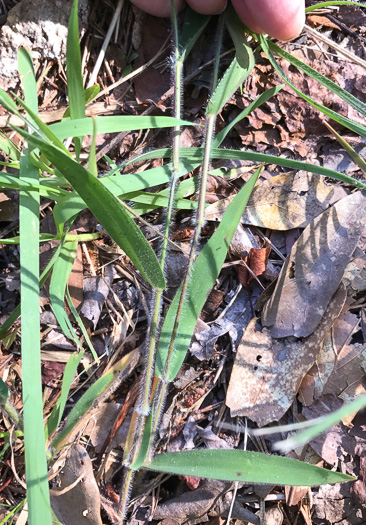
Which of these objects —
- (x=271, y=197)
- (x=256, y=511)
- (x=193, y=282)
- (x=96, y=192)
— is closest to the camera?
(x=96, y=192)

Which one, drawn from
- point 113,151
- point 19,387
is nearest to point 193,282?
point 113,151

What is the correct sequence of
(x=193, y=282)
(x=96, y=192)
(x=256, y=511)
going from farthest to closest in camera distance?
(x=256, y=511) → (x=193, y=282) → (x=96, y=192)

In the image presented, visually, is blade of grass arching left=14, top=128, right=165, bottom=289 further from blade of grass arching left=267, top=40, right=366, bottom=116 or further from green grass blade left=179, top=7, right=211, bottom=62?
blade of grass arching left=267, top=40, right=366, bottom=116

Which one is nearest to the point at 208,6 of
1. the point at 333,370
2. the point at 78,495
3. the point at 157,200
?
the point at 157,200

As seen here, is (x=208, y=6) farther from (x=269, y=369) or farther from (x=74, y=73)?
(x=269, y=369)

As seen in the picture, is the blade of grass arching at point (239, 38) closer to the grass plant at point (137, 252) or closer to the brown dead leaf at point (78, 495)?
the grass plant at point (137, 252)

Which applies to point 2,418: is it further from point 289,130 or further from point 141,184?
point 289,130

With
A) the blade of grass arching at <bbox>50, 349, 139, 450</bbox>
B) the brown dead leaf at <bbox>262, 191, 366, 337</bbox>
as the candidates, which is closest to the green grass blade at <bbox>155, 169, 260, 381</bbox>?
the blade of grass arching at <bbox>50, 349, 139, 450</bbox>

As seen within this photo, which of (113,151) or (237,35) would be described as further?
(113,151)

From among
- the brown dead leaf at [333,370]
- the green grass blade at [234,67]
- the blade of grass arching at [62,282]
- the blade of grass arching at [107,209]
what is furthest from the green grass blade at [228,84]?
the brown dead leaf at [333,370]
